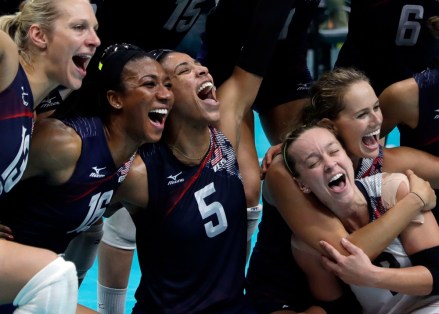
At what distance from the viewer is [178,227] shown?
3395 millimetres

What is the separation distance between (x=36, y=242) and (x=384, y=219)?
47.7 inches

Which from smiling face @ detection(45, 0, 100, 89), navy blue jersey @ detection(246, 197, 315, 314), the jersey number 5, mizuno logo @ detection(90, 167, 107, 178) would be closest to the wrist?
navy blue jersey @ detection(246, 197, 315, 314)

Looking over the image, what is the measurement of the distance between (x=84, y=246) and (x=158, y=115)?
0.90m

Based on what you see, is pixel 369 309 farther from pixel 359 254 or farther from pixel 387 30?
pixel 387 30

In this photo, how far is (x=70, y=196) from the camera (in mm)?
3189

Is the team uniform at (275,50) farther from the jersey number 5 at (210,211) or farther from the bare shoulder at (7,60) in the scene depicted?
the bare shoulder at (7,60)

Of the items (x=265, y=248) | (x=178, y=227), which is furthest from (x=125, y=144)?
(x=265, y=248)

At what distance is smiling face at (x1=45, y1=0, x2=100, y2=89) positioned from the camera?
3143 millimetres

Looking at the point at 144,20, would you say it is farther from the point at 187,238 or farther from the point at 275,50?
the point at 187,238

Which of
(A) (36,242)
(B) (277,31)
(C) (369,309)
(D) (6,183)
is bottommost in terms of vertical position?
(C) (369,309)

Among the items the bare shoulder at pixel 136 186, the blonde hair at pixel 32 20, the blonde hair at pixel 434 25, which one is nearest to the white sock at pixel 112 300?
the bare shoulder at pixel 136 186

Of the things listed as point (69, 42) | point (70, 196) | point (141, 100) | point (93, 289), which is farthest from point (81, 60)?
point (93, 289)

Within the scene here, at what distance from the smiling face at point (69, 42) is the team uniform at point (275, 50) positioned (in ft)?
2.54

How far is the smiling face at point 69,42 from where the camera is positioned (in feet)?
10.3
